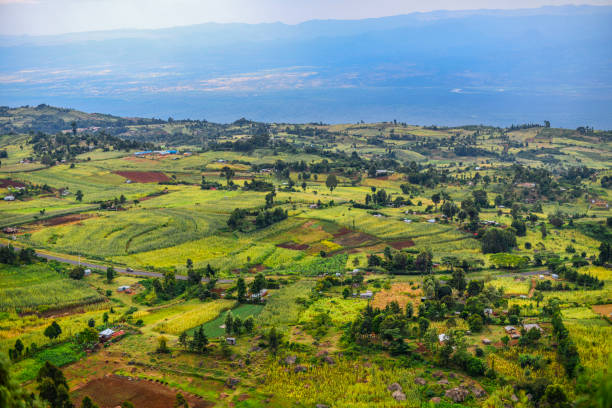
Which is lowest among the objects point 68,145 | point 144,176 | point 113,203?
point 113,203

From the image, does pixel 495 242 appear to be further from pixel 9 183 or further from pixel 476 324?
pixel 9 183

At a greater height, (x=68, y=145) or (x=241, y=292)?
(x=68, y=145)

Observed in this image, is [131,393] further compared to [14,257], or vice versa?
[14,257]

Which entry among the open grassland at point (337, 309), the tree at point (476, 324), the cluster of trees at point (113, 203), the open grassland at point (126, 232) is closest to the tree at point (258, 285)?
the open grassland at point (337, 309)

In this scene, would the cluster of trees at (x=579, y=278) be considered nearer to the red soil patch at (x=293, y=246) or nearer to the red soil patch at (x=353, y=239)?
the red soil patch at (x=353, y=239)

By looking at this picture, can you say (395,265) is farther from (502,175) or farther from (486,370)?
(502,175)

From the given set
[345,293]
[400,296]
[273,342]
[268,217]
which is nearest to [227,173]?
[268,217]
